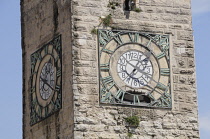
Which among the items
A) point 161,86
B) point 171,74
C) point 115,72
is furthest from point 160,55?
point 115,72

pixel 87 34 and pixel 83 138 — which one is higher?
pixel 87 34

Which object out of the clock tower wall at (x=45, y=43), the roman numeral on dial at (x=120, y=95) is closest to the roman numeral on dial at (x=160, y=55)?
the roman numeral on dial at (x=120, y=95)

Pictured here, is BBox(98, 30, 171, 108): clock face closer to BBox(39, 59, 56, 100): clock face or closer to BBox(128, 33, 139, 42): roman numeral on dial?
BBox(128, 33, 139, 42): roman numeral on dial

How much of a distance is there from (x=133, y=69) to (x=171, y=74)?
3.58 feet

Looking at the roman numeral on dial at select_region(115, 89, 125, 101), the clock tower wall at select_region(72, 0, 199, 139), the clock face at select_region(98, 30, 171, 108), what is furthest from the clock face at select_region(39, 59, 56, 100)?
the roman numeral on dial at select_region(115, 89, 125, 101)

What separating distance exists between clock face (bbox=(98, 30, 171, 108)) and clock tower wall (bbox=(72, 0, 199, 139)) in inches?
6.2

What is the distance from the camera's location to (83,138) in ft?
131

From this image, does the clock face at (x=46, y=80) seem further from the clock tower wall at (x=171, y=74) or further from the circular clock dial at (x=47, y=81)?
the clock tower wall at (x=171, y=74)

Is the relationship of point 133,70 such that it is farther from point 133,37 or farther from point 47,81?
point 47,81

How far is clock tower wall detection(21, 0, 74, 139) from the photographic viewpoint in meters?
40.5

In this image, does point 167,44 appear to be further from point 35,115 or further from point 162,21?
point 35,115

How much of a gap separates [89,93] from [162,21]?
2.98 meters

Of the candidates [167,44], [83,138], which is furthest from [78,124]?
[167,44]

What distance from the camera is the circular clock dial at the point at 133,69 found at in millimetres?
40719
